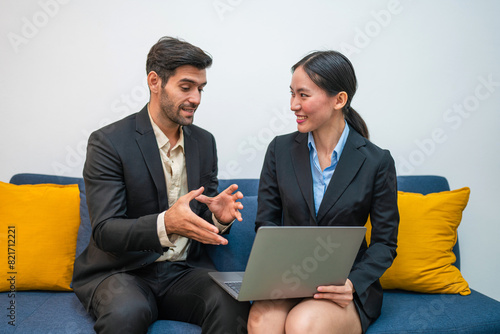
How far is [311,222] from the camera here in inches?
63.7

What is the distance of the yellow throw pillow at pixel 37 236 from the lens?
1770 mm

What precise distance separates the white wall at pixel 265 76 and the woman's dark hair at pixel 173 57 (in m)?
0.60

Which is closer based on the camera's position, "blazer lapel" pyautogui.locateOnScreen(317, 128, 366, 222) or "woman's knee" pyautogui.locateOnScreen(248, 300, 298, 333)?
"woman's knee" pyautogui.locateOnScreen(248, 300, 298, 333)

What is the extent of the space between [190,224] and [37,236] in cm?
81

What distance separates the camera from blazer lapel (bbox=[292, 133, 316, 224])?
1.62m

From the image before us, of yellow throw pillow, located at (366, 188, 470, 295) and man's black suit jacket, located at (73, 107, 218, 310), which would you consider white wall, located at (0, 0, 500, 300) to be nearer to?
yellow throw pillow, located at (366, 188, 470, 295)

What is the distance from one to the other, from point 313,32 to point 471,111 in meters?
1.01

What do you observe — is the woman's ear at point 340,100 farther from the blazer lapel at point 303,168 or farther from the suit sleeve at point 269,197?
the suit sleeve at point 269,197

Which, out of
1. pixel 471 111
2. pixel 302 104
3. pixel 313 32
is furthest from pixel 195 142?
pixel 471 111

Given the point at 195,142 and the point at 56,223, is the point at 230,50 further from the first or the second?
the point at 56,223

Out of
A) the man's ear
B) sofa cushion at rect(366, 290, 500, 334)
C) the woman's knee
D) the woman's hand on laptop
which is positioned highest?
the man's ear

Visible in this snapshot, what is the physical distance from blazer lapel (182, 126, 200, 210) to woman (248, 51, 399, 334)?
0.26 meters

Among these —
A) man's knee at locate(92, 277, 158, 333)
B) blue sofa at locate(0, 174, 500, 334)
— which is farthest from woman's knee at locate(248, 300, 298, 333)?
man's knee at locate(92, 277, 158, 333)

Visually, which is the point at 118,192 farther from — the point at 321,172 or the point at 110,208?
the point at 321,172
